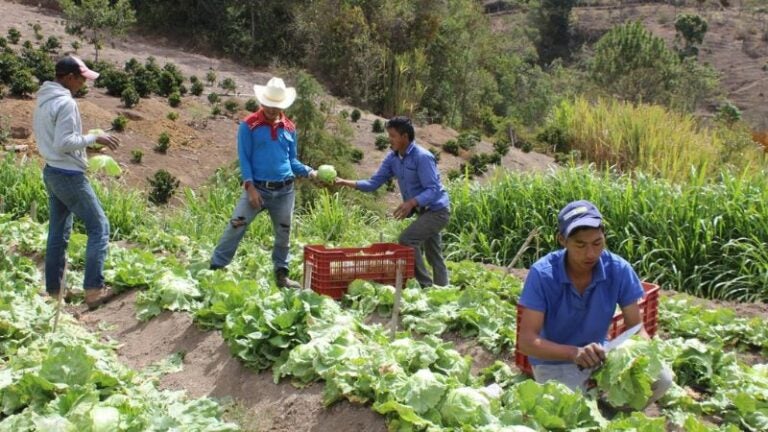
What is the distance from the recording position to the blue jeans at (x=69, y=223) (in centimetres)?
613

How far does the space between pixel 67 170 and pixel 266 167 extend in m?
1.40

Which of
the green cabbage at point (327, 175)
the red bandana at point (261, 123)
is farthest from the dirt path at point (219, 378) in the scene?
the green cabbage at point (327, 175)

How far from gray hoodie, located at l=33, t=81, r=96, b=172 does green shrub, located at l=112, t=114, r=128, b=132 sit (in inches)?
346

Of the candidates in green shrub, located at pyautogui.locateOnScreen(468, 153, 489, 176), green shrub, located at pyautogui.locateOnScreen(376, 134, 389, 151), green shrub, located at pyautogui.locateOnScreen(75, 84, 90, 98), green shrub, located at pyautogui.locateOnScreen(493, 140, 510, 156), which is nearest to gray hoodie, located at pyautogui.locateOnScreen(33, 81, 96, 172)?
green shrub, located at pyautogui.locateOnScreen(75, 84, 90, 98)

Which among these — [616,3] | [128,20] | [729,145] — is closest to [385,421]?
[729,145]

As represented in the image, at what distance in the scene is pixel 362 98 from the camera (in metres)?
23.4

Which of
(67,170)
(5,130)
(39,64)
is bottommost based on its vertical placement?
(5,130)

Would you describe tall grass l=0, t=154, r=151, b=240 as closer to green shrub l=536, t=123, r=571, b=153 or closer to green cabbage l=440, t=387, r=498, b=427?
green cabbage l=440, t=387, r=498, b=427

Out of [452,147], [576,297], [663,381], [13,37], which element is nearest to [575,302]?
[576,297]

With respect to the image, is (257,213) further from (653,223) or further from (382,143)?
(382,143)

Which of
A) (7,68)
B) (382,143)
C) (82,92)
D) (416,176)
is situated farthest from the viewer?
(382,143)

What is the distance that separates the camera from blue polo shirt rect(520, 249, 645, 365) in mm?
4016

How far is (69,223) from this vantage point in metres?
6.58

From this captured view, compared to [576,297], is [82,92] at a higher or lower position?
lower
